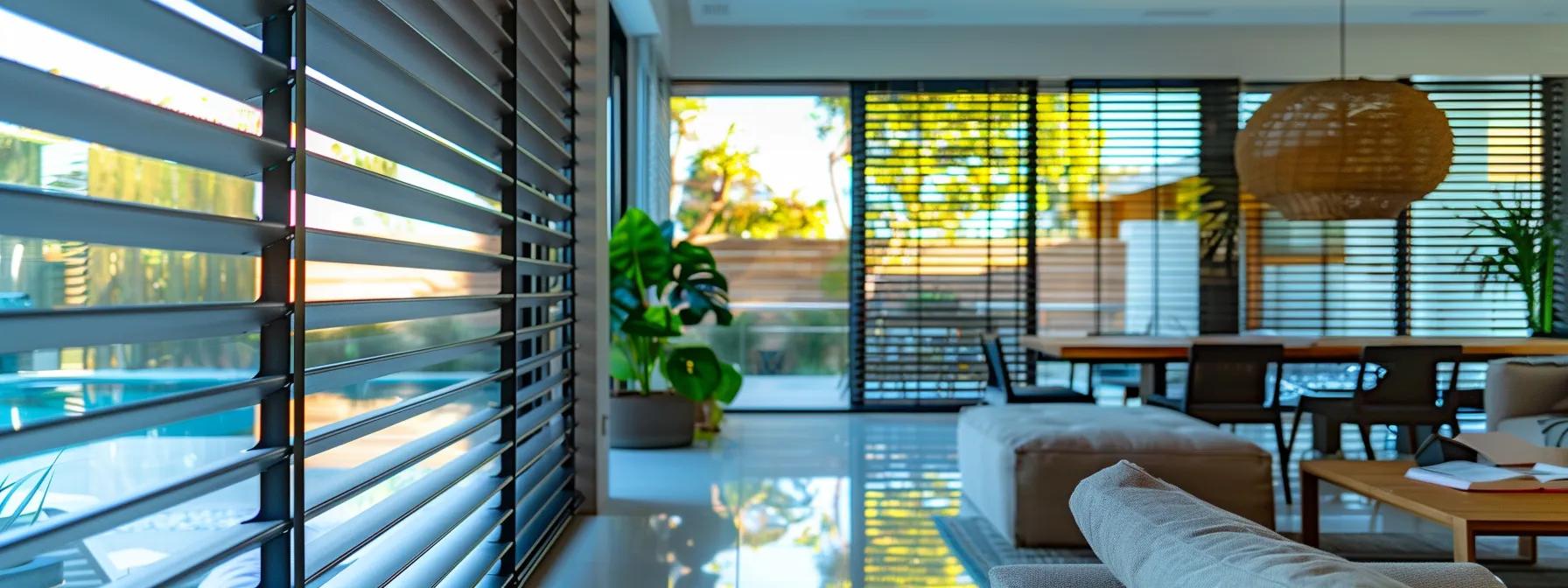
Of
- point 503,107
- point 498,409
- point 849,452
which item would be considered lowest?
point 849,452

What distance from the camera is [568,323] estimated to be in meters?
4.02

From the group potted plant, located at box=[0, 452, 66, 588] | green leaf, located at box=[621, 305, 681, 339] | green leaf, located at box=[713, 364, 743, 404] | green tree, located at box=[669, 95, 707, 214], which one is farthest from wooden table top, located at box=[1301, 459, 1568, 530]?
green tree, located at box=[669, 95, 707, 214]

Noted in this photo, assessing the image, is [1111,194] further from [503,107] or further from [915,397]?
[503,107]

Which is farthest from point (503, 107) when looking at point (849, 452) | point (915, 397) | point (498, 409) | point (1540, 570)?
point (915, 397)

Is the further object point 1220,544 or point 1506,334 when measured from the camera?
point 1506,334

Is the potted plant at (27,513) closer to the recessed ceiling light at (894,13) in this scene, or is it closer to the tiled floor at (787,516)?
the tiled floor at (787,516)

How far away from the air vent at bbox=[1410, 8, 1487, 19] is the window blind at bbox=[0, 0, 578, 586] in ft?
20.3

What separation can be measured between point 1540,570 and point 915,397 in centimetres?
490

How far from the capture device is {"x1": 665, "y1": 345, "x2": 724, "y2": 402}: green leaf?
6.33 m

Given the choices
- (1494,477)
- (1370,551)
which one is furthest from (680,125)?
(1494,477)

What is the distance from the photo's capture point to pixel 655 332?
6.04 m

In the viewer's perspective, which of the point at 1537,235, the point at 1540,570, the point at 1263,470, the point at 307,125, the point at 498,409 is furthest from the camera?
the point at 1537,235

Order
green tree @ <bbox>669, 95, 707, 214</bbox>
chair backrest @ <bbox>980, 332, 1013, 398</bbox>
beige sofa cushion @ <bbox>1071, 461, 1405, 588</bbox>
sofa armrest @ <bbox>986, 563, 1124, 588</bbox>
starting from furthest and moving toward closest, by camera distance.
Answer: green tree @ <bbox>669, 95, 707, 214</bbox> → chair backrest @ <bbox>980, 332, 1013, 398</bbox> → sofa armrest @ <bbox>986, 563, 1124, 588</bbox> → beige sofa cushion @ <bbox>1071, 461, 1405, 588</bbox>

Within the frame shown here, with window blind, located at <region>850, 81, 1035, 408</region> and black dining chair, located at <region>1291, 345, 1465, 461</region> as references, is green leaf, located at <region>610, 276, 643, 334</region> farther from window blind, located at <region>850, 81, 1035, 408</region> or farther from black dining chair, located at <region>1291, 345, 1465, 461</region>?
black dining chair, located at <region>1291, 345, 1465, 461</region>
